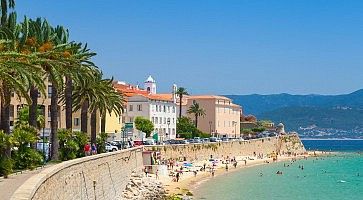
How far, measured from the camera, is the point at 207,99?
433 ft

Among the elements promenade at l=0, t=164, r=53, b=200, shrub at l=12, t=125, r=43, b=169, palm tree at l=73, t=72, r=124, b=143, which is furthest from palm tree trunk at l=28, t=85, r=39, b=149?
promenade at l=0, t=164, r=53, b=200

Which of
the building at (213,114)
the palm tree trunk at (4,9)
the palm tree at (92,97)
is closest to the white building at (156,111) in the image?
the building at (213,114)

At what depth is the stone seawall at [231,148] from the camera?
254 ft

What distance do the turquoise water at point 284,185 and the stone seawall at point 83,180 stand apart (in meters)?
13.8

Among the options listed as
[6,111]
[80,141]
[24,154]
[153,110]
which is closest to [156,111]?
[153,110]

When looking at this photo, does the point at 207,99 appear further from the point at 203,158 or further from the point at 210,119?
the point at 203,158

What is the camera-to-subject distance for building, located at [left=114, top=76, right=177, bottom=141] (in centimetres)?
9719

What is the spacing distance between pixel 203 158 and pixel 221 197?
115 ft

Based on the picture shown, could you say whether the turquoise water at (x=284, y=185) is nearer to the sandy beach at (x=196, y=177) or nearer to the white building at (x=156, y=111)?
the sandy beach at (x=196, y=177)

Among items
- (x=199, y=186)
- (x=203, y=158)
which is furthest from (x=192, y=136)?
(x=199, y=186)

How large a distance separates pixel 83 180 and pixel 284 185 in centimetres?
4661

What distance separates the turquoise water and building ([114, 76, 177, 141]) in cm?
1588

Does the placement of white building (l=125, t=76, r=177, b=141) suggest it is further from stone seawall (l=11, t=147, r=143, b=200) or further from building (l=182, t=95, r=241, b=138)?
stone seawall (l=11, t=147, r=143, b=200)

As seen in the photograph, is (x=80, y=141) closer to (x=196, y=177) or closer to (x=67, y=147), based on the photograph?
(x=67, y=147)
